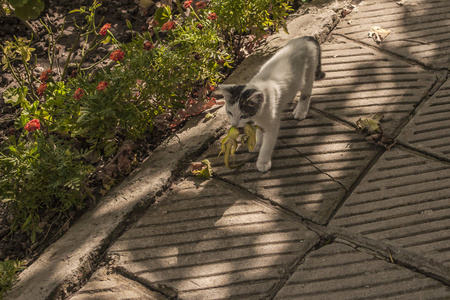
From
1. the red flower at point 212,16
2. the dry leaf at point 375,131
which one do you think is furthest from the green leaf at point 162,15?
the dry leaf at point 375,131

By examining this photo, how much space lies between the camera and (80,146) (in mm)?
3799

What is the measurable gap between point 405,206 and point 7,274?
2550 mm

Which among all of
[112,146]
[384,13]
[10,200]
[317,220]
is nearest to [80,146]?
[112,146]

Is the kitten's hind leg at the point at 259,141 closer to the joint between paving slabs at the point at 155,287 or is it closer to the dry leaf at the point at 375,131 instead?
the dry leaf at the point at 375,131

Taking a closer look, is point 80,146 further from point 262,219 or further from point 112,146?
point 262,219

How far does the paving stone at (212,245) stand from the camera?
2.95 m

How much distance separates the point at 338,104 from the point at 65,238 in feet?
7.67

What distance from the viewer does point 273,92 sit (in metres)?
3.51

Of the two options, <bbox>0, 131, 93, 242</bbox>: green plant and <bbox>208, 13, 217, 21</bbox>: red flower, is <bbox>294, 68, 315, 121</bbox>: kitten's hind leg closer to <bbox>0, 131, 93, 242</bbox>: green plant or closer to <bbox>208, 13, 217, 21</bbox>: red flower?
<bbox>208, 13, 217, 21</bbox>: red flower

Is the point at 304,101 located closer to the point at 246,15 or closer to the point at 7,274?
the point at 246,15

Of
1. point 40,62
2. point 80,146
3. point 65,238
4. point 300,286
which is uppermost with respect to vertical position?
point 40,62

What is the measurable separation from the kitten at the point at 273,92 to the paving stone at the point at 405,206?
0.72m

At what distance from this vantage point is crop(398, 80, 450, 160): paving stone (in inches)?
141

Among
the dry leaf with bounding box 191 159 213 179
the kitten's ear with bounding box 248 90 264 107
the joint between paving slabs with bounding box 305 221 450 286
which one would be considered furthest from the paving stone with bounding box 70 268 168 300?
the kitten's ear with bounding box 248 90 264 107
